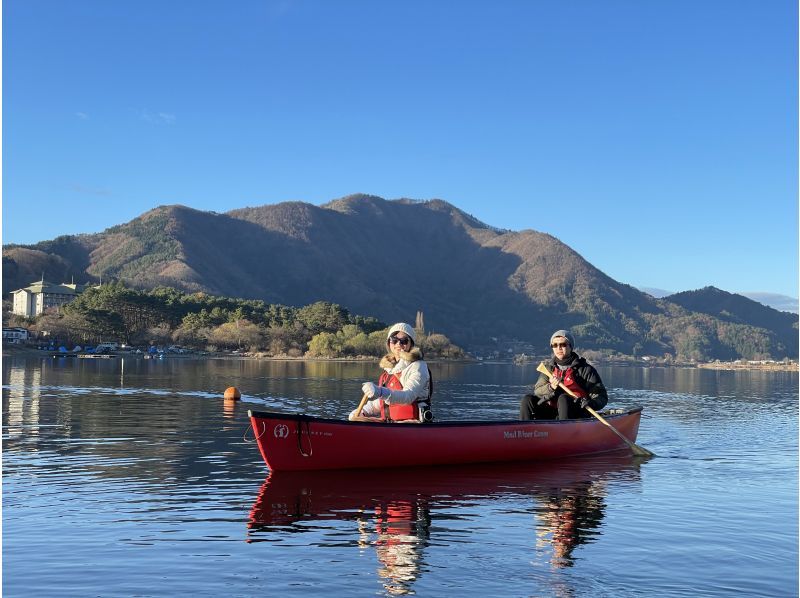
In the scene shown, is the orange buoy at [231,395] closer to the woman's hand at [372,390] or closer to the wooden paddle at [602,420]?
the wooden paddle at [602,420]

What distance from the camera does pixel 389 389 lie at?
16188mm

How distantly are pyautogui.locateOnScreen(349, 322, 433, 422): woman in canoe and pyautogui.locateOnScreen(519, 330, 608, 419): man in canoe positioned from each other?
3.71 m

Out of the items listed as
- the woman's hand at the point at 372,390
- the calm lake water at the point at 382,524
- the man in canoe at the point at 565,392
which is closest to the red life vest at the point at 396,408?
the woman's hand at the point at 372,390

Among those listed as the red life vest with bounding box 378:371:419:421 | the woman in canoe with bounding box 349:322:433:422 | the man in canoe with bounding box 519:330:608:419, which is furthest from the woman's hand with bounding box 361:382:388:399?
the man in canoe with bounding box 519:330:608:419

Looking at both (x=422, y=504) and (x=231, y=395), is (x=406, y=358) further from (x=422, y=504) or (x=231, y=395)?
(x=231, y=395)

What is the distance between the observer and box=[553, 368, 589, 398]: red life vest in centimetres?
2009

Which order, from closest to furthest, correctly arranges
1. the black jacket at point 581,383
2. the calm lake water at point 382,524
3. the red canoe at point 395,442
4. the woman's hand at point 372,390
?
the calm lake water at point 382,524 < the woman's hand at point 372,390 < the red canoe at point 395,442 < the black jacket at point 581,383

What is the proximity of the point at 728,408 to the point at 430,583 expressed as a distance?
39738 millimetres

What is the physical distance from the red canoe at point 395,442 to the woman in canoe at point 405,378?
49cm

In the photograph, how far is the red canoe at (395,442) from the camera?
16.2 m

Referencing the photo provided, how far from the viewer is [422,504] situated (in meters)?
14.2

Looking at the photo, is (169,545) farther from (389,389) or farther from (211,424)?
(211,424)

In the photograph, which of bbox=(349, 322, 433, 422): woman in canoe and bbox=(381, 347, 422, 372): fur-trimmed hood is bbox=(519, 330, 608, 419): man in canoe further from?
bbox=(381, 347, 422, 372): fur-trimmed hood

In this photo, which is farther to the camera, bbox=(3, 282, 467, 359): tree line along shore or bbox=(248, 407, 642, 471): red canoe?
bbox=(3, 282, 467, 359): tree line along shore
